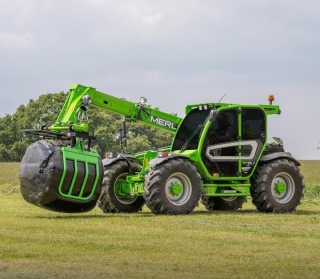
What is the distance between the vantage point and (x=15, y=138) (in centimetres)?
7794

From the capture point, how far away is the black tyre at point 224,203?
21.3 m

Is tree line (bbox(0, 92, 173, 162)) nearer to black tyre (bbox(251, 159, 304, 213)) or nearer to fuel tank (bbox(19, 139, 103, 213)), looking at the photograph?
black tyre (bbox(251, 159, 304, 213))

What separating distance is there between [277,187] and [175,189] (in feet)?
9.76

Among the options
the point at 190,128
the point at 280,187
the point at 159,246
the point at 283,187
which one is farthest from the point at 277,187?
the point at 159,246

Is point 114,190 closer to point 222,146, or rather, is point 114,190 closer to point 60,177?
point 222,146

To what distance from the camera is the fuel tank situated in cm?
1667

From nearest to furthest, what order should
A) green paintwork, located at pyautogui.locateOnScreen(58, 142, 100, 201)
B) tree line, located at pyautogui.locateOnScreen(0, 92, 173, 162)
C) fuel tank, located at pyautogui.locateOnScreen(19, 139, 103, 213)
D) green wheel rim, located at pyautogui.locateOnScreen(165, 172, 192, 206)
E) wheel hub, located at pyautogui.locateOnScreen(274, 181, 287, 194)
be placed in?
fuel tank, located at pyautogui.locateOnScreen(19, 139, 103, 213) → green paintwork, located at pyautogui.locateOnScreen(58, 142, 100, 201) → green wheel rim, located at pyautogui.locateOnScreen(165, 172, 192, 206) → wheel hub, located at pyautogui.locateOnScreen(274, 181, 287, 194) → tree line, located at pyautogui.locateOnScreen(0, 92, 173, 162)

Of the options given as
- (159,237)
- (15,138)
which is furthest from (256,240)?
Answer: (15,138)

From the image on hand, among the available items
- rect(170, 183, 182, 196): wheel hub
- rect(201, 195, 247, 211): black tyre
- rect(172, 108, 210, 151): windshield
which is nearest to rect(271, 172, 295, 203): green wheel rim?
rect(201, 195, 247, 211): black tyre

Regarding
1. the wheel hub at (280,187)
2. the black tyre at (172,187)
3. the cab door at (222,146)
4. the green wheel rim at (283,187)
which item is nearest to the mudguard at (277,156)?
the green wheel rim at (283,187)

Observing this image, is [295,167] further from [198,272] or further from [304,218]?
[198,272]

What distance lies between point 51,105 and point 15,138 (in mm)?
8520

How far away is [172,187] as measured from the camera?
18.4 m

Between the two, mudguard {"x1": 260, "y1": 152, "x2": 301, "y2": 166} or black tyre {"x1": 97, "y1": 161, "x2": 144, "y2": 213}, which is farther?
mudguard {"x1": 260, "y1": 152, "x2": 301, "y2": 166}
